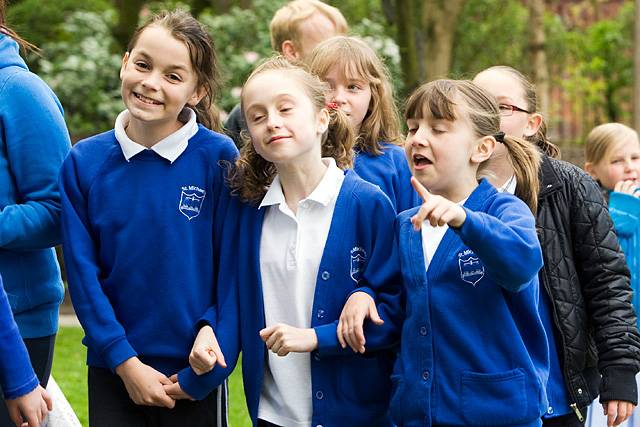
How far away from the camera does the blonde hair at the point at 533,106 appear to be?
4.22 meters

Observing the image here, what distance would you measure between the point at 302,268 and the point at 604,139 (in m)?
2.51

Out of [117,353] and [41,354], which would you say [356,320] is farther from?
[41,354]

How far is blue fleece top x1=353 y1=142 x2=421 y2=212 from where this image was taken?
4.09 meters

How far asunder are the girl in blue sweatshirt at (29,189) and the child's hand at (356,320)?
37.9 inches

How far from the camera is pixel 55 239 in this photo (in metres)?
3.67

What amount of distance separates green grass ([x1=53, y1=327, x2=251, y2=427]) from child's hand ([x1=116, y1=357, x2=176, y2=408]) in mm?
3212

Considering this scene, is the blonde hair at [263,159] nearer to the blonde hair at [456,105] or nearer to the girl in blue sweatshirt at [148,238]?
the girl in blue sweatshirt at [148,238]

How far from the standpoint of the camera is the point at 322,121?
370 centimetres

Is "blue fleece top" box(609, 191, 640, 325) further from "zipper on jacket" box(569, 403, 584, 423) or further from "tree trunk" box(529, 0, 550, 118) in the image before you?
"tree trunk" box(529, 0, 550, 118)

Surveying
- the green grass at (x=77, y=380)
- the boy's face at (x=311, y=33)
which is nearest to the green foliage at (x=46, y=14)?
the green grass at (x=77, y=380)

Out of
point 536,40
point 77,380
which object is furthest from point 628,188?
point 536,40

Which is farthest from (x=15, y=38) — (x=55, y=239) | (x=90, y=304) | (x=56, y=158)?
(x=90, y=304)

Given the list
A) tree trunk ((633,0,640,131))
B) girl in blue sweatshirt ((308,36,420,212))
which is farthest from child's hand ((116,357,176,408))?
tree trunk ((633,0,640,131))

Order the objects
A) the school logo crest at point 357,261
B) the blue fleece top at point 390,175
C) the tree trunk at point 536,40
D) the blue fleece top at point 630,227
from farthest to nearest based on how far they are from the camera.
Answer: the tree trunk at point 536,40, the blue fleece top at point 630,227, the blue fleece top at point 390,175, the school logo crest at point 357,261
